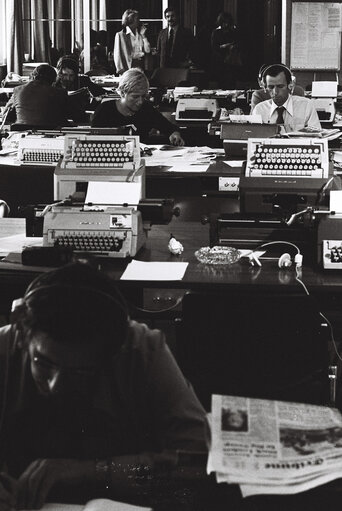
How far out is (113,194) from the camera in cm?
371

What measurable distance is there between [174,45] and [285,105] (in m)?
6.12

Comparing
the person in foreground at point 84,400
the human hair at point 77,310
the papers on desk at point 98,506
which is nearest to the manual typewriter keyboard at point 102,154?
the person in foreground at point 84,400

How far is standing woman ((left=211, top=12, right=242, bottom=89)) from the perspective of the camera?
38.9 feet

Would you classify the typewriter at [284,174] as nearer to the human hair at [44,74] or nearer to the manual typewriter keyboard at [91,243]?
the manual typewriter keyboard at [91,243]

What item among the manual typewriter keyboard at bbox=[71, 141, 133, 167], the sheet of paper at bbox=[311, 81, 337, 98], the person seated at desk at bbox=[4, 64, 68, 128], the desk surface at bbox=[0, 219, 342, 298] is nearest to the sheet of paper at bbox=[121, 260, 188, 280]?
the desk surface at bbox=[0, 219, 342, 298]

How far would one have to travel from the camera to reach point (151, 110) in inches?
258

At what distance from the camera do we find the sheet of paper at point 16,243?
3.69 meters

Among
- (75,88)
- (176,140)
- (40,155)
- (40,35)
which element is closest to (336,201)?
(40,155)

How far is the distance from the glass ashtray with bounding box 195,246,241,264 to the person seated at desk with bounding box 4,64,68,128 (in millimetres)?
4181

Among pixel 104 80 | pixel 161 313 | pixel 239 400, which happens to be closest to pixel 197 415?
pixel 239 400

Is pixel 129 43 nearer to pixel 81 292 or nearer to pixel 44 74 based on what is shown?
pixel 44 74

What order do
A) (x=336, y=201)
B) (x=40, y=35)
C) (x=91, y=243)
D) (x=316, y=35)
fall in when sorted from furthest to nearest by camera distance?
(x=40, y=35) → (x=316, y=35) → (x=91, y=243) → (x=336, y=201)

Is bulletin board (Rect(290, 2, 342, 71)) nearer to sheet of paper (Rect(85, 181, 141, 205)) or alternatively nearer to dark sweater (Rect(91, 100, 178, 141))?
dark sweater (Rect(91, 100, 178, 141))

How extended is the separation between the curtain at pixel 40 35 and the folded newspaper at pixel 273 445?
42.7 ft
